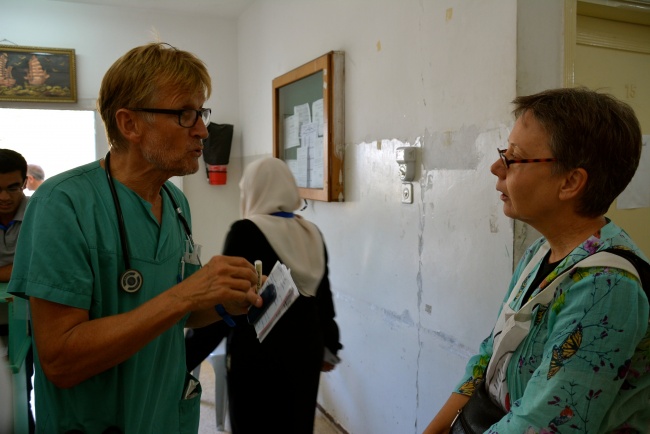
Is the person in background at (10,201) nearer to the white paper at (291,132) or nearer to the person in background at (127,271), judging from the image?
the person in background at (127,271)

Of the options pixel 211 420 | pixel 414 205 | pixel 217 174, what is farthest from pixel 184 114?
pixel 217 174

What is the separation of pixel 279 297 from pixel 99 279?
1.24ft

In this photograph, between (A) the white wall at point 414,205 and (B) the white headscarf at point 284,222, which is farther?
(B) the white headscarf at point 284,222

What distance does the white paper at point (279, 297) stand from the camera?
1.13m

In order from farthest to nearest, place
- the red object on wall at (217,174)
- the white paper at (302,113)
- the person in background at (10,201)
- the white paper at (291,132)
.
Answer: the red object on wall at (217,174)
the white paper at (291,132)
the white paper at (302,113)
the person in background at (10,201)

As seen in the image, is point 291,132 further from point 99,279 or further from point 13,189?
point 99,279

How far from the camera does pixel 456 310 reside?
2047 millimetres

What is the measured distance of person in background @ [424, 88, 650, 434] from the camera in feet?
3.09

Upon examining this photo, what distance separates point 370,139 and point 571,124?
160 centimetres

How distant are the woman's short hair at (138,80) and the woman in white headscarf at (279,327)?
0.89m

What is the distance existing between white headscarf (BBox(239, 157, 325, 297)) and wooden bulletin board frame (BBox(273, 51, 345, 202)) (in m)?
0.77

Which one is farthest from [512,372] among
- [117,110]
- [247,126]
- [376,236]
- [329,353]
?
[247,126]

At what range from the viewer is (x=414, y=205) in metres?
2.29

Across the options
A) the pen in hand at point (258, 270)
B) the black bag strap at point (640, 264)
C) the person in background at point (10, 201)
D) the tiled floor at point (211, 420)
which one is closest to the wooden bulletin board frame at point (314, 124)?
the tiled floor at point (211, 420)
